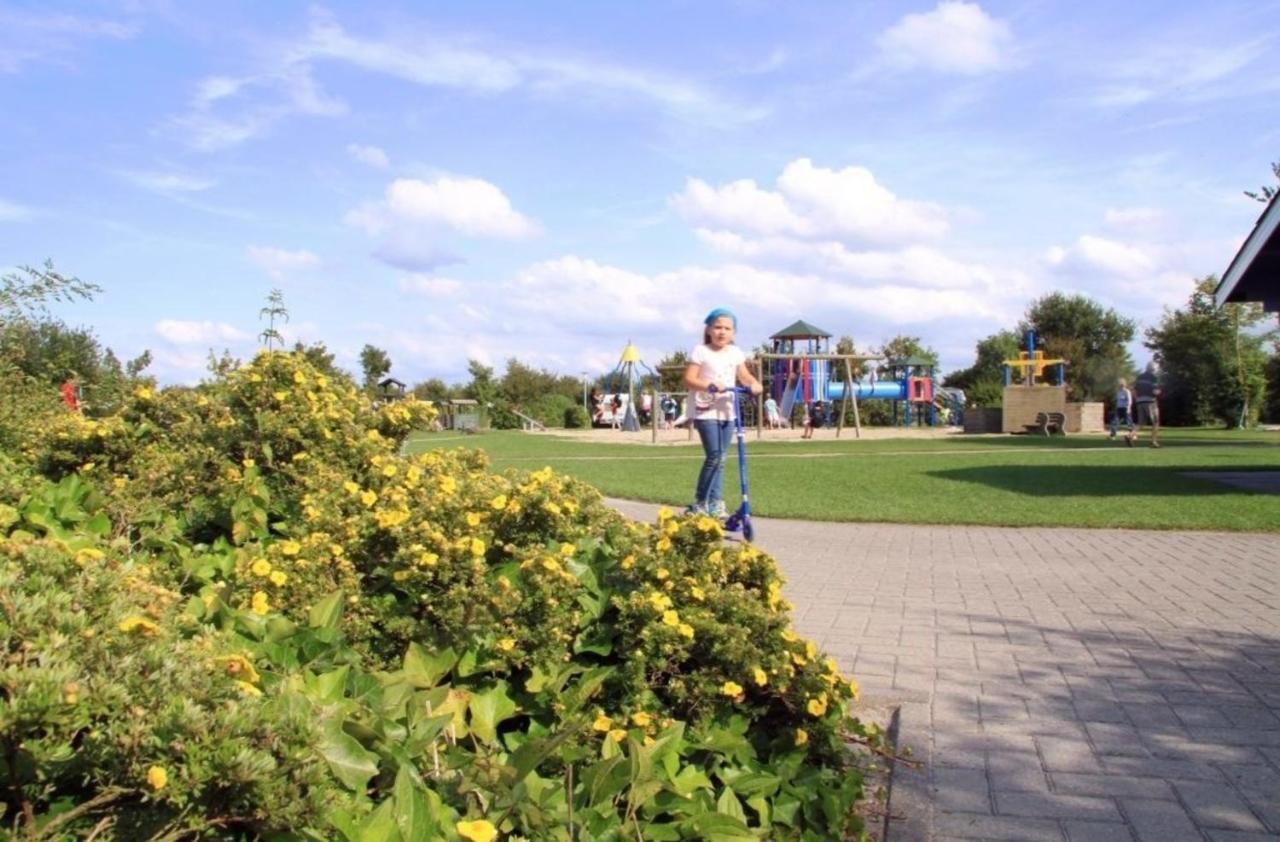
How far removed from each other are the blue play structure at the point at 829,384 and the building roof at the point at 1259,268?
25817 millimetres

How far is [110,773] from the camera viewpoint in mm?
1480

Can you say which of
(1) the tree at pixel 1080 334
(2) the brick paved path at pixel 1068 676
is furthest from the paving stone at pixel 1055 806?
(1) the tree at pixel 1080 334

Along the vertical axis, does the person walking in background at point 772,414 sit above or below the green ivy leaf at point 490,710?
above

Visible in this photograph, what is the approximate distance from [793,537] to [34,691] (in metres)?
8.34

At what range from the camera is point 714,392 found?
28.4 feet

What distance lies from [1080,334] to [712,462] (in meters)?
65.6

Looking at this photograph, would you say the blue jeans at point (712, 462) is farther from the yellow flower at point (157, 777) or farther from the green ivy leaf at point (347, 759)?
the yellow flower at point (157, 777)

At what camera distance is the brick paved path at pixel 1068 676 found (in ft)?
10.3

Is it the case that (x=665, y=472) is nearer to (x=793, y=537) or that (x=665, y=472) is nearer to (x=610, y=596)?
(x=793, y=537)

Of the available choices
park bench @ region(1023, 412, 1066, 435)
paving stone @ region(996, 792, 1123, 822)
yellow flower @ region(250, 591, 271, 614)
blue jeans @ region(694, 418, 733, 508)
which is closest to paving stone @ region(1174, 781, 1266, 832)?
paving stone @ region(996, 792, 1123, 822)

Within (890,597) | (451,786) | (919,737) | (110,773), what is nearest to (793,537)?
(890,597)

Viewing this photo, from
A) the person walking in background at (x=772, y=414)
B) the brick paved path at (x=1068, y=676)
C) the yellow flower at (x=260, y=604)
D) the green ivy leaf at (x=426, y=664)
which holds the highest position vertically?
the person walking in background at (x=772, y=414)

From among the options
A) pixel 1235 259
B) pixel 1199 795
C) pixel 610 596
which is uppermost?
pixel 1235 259

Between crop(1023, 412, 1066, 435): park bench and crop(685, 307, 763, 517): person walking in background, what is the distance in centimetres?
2918
